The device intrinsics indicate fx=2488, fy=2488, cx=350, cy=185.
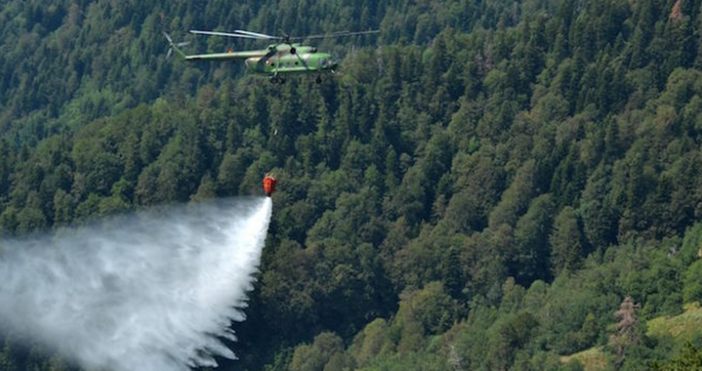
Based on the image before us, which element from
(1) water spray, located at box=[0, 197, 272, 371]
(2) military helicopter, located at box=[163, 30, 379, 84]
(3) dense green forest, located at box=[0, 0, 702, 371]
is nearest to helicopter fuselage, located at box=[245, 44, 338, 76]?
(2) military helicopter, located at box=[163, 30, 379, 84]

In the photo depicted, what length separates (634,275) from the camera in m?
161

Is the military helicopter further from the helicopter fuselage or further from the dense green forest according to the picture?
the dense green forest

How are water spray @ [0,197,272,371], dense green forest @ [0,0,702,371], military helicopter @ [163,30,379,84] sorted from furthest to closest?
dense green forest @ [0,0,702,371]
water spray @ [0,197,272,371]
military helicopter @ [163,30,379,84]

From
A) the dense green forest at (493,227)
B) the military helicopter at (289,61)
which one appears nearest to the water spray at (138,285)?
the dense green forest at (493,227)

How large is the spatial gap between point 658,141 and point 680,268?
25790mm

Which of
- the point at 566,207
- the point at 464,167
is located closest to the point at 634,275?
the point at 566,207

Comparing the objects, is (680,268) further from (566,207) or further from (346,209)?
(346,209)

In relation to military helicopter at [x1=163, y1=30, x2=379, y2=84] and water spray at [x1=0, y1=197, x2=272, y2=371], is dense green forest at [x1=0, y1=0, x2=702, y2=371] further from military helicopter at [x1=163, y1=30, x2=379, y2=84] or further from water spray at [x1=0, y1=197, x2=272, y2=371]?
military helicopter at [x1=163, y1=30, x2=379, y2=84]

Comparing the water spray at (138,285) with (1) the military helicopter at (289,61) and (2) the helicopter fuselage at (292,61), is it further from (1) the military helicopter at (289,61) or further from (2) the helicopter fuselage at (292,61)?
(2) the helicopter fuselage at (292,61)

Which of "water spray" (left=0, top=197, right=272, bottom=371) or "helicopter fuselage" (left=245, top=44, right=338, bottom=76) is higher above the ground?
"helicopter fuselage" (left=245, top=44, right=338, bottom=76)

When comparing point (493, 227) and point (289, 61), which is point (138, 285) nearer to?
point (493, 227)

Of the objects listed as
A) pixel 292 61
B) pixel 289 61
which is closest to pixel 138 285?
pixel 289 61

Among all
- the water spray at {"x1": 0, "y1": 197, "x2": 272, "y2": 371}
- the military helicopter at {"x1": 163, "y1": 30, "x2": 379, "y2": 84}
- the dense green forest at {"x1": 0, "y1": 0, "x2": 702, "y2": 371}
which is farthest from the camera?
the dense green forest at {"x1": 0, "y1": 0, "x2": 702, "y2": 371}

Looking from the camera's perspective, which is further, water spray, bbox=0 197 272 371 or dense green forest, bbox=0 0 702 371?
dense green forest, bbox=0 0 702 371
